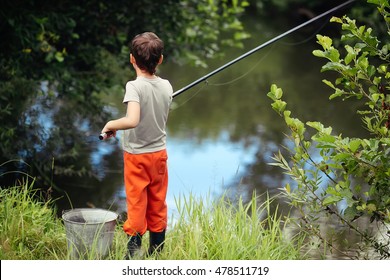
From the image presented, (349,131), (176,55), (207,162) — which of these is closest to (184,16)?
(176,55)

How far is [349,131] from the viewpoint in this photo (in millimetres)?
10406

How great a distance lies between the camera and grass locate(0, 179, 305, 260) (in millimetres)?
4273

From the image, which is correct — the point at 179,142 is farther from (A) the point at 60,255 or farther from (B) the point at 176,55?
(A) the point at 60,255

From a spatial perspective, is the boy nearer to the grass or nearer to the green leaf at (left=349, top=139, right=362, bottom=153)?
the grass

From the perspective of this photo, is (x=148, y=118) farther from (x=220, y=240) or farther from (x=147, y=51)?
(x=220, y=240)

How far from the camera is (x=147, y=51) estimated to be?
4055mm

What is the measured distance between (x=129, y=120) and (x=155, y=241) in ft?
2.48

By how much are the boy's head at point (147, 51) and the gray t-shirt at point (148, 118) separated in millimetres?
68

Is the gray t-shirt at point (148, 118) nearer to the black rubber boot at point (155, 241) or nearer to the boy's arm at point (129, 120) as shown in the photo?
the boy's arm at point (129, 120)

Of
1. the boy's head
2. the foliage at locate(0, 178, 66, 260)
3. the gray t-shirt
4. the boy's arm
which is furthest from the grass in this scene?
the boy's head

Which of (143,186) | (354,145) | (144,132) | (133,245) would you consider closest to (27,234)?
(133,245)

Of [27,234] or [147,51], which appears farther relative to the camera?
[27,234]

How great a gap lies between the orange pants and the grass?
0.20 metres

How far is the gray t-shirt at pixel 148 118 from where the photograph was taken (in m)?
4.09
